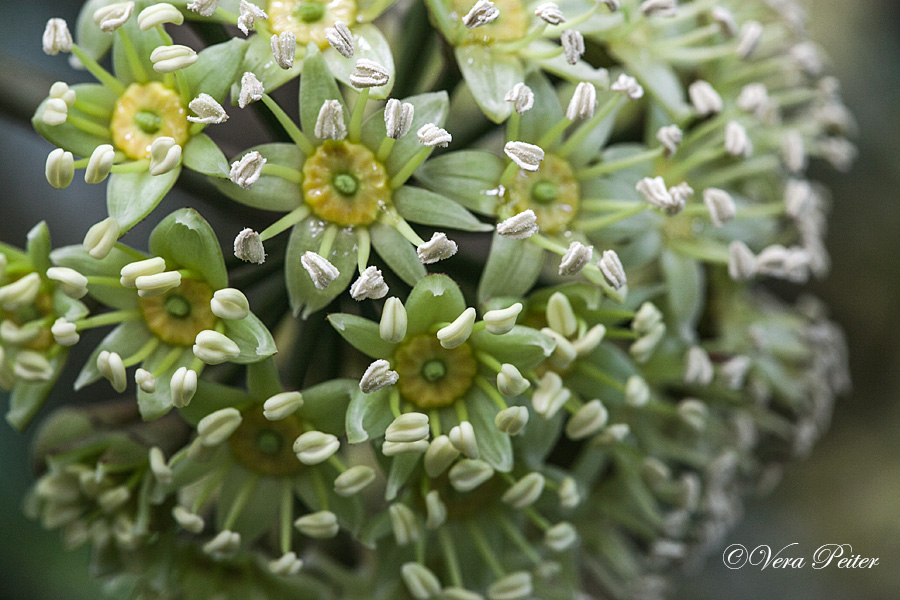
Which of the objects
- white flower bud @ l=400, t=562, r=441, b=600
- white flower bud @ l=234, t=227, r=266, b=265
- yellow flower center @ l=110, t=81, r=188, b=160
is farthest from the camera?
white flower bud @ l=400, t=562, r=441, b=600

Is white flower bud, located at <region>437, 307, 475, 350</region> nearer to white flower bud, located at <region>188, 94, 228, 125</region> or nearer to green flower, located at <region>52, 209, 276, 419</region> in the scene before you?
green flower, located at <region>52, 209, 276, 419</region>

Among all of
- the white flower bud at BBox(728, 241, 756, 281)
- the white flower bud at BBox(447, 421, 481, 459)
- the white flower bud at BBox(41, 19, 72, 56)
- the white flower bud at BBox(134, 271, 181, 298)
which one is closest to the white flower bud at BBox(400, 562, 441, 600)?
the white flower bud at BBox(447, 421, 481, 459)

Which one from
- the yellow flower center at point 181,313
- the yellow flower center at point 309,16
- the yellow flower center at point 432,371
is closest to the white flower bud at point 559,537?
the yellow flower center at point 432,371

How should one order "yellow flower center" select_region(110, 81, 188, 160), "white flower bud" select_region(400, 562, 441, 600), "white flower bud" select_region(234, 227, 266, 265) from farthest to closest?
"white flower bud" select_region(400, 562, 441, 600), "yellow flower center" select_region(110, 81, 188, 160), "white flower bud" select_region(234, 227, 266, 265)

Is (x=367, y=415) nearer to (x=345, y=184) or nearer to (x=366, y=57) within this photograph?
(x=345, y=184)

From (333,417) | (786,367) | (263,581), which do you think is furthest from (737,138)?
(263,581)

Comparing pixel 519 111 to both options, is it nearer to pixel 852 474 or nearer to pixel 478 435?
pixel 478 435

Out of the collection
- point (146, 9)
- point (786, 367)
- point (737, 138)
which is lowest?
point (786, 367)
